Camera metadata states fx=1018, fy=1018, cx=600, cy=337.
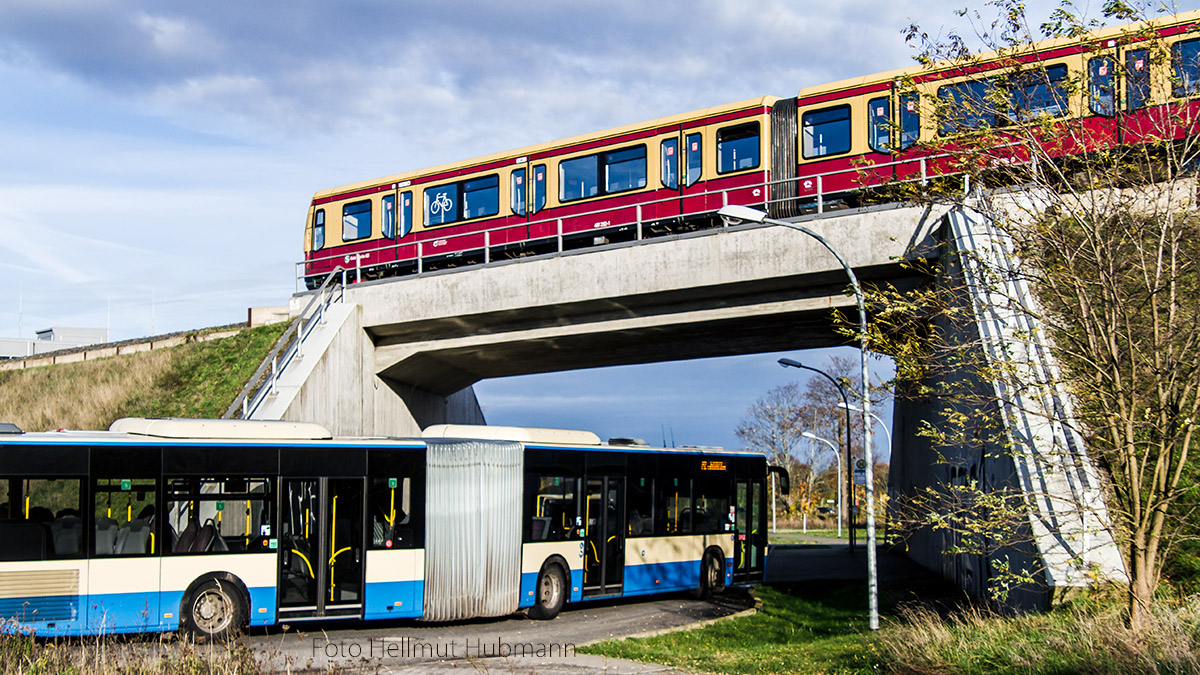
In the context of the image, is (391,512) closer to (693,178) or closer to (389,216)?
(693,178)

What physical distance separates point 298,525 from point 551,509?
4456 millimetres

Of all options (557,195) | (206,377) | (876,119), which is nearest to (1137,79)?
(876,119)

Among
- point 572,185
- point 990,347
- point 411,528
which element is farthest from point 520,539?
point 572,185

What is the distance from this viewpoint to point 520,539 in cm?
1662

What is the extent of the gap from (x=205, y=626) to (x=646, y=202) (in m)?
15.2

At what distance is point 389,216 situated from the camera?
1232 inches

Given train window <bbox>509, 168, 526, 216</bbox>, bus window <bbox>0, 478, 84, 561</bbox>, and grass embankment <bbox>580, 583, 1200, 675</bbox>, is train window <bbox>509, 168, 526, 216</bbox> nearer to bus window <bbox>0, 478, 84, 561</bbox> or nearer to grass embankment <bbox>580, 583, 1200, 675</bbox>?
grass embankment <bbox>580, 583, 1200, 675</bbox>

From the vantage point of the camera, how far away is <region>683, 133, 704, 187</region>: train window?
25763 mm

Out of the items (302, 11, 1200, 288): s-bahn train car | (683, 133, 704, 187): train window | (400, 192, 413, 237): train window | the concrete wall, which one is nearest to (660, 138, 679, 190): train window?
(302, 11, 1200, 288): s-bahn train car

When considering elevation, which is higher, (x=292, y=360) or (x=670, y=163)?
(x=670, y=163)

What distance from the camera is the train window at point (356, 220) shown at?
31750 mm

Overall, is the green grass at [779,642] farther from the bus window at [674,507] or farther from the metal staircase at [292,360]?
the metal staircase at [292,360]

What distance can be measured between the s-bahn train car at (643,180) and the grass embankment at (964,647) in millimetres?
6234

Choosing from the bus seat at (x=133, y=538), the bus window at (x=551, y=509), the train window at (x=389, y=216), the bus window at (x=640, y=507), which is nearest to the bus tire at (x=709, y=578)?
the bus window at (x=640, y=507)
